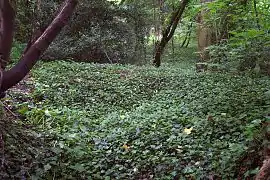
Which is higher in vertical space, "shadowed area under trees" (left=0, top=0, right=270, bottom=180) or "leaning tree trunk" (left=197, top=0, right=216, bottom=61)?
"leaning tree trunk" (left=197, top=0, right=216, bottom=61)

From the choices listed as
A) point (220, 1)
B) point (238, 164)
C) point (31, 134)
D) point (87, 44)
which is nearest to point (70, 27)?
point (87, 44)

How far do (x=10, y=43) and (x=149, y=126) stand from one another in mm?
2373

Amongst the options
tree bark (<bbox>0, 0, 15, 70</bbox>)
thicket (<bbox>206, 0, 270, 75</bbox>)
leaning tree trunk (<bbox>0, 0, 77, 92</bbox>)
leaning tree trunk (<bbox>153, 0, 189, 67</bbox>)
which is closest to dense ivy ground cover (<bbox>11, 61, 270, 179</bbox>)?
thicket (<bbox>206, 0, 270, 75</bbox>)

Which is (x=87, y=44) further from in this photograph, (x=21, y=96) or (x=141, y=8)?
(x=21, y=96)

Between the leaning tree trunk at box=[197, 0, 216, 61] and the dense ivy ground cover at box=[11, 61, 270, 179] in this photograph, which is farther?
the leaning tree trunk at box=[197, 0, 216, 61]

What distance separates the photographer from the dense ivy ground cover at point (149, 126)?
3.60 metres

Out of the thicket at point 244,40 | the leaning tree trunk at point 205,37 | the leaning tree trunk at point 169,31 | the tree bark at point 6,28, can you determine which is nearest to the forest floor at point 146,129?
the thicket at point 244,40

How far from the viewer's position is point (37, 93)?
706 cm

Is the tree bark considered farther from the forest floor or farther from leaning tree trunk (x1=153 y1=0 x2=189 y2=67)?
leaning tree trunk (x1=153 y1=0 x2=189 y2=67)

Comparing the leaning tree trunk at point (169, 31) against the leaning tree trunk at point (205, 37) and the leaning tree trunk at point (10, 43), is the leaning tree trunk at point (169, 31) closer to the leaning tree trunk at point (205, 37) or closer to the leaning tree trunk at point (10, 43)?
the leaning tree trunk at point (205, 37)

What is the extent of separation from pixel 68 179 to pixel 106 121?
7.36 feet

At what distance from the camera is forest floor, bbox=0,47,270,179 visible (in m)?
3.46

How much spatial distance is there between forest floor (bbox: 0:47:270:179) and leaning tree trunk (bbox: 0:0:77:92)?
71 cm

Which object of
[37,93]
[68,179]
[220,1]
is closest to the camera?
[68,179]
